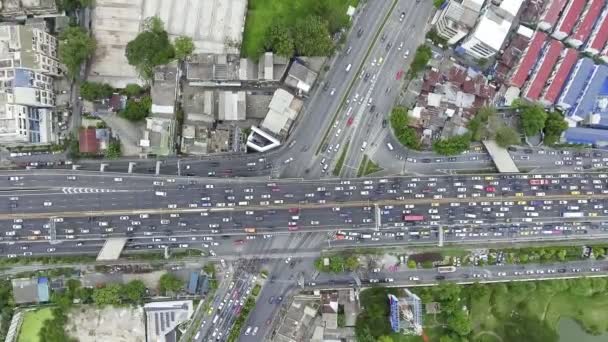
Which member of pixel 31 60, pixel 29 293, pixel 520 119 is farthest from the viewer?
pixel 520 119

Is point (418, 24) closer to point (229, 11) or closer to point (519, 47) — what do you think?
point (519, 47)

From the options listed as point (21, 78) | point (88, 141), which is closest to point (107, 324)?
point (88, 141)

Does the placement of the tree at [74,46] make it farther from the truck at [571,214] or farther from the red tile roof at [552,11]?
the truck at [571,214]

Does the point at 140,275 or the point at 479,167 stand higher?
the point at 479,167

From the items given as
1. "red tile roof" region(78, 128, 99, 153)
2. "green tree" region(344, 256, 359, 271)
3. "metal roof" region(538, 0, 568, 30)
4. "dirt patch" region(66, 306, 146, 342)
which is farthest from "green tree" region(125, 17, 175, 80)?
"metal roof" region(538, 0, 568, 30)

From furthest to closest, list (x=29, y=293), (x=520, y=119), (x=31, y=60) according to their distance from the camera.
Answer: (x=520, y=119), (x=29, y=293), (x=31, y=60)

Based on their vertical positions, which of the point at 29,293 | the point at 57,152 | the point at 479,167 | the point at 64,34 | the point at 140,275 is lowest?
the point at 29,293

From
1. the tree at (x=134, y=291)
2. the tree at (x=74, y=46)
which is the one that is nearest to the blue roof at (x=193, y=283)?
the tree at (x=134, y=291)

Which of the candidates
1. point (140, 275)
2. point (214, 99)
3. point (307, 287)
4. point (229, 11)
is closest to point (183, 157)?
point (214, 99)
